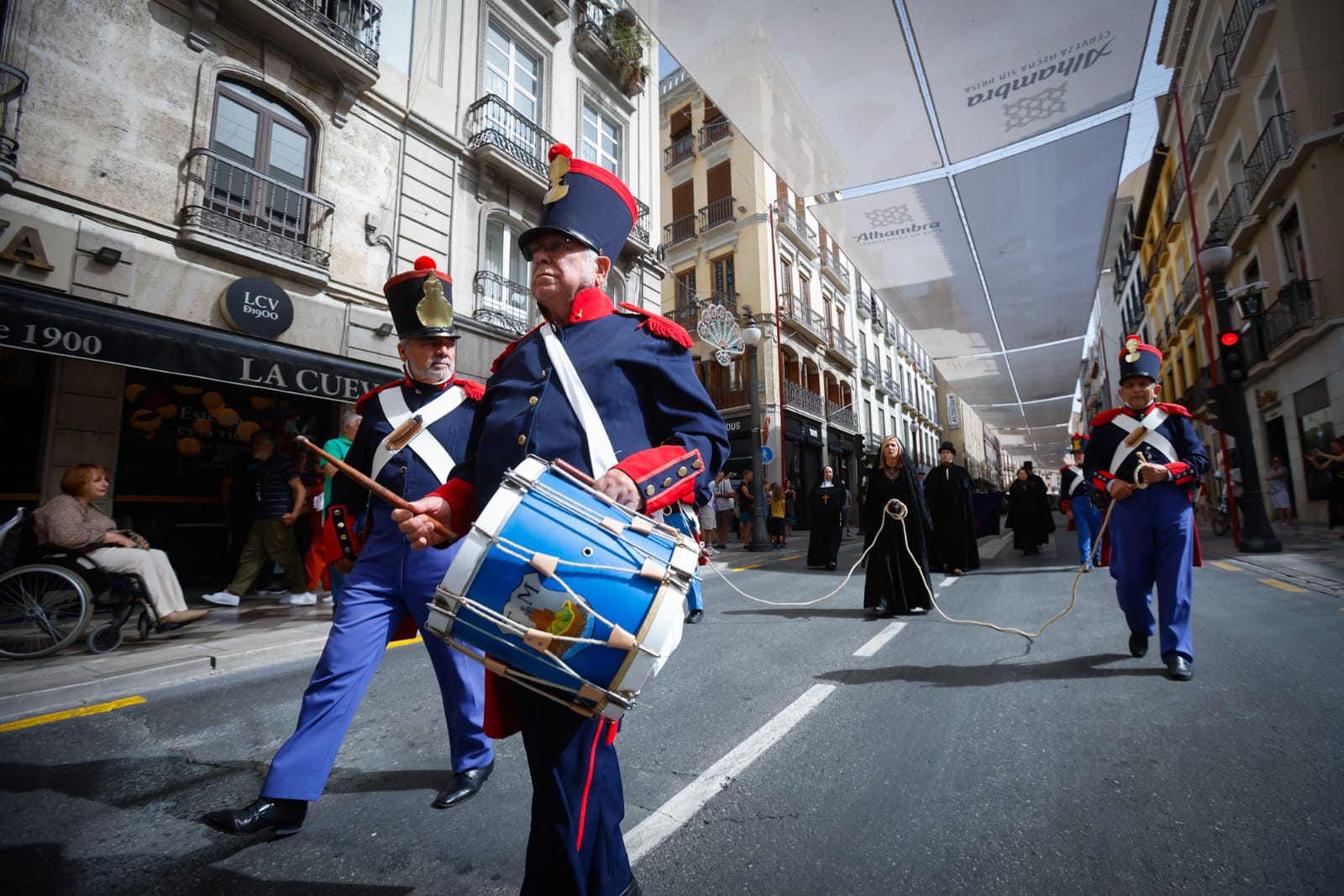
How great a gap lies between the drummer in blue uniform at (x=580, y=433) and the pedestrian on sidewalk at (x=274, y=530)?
6.18m

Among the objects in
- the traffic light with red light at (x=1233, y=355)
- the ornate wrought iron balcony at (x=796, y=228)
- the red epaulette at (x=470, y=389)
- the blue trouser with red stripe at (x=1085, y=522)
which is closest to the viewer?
the red epaulette at (x=470, y=389)

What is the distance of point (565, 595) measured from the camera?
1294mm

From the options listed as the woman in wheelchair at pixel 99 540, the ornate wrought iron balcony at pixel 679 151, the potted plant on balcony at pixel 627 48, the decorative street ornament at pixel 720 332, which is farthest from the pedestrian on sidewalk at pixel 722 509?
the ornate wrought iron balcony at pixel 679 151

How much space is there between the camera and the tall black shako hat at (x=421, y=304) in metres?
2.62

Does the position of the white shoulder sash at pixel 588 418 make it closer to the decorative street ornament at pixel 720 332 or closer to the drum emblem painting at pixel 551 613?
the drum emblem painting at pixel 551 613

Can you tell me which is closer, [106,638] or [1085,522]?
[106,638]

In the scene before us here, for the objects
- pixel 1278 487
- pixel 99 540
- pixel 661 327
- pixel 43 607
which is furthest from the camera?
pixel 1278 487


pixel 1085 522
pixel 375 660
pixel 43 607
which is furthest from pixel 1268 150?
pixel 43 607

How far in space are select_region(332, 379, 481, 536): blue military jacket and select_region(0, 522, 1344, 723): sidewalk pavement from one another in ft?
8.09

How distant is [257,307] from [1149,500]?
33.6ft

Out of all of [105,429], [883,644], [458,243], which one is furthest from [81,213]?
[883,644]

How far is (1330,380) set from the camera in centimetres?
1460

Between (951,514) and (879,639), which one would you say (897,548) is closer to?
(879,639)

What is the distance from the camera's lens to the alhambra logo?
771 cm
